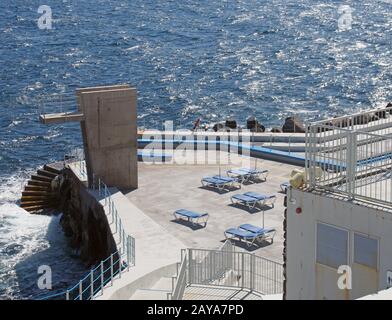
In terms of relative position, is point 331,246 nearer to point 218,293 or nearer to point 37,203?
point 218,293

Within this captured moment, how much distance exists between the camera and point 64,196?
39438 millimetres

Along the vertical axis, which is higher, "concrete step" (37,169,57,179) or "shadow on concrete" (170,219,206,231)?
"concrete step" (37,169,57,179)

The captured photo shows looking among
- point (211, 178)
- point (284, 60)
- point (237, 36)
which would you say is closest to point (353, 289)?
point (211, 178)

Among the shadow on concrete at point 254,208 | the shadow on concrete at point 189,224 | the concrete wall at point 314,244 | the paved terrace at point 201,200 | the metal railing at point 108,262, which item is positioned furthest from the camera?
the shadow on concrete at point 254,208

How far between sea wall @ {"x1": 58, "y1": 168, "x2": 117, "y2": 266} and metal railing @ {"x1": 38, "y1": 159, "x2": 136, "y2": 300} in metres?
0.32

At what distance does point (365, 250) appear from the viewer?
15.2 metres

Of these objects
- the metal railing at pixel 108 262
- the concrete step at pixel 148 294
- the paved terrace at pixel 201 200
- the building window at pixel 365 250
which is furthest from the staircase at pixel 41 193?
the building window at pixel 365 250

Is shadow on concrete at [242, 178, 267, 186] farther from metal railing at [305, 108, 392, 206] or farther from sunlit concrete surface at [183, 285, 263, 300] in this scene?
metal railing at [305, 108, 392, 206]

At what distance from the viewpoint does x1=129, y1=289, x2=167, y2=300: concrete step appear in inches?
917

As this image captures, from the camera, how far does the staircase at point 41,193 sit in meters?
41.1

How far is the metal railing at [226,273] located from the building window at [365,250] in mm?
6772
